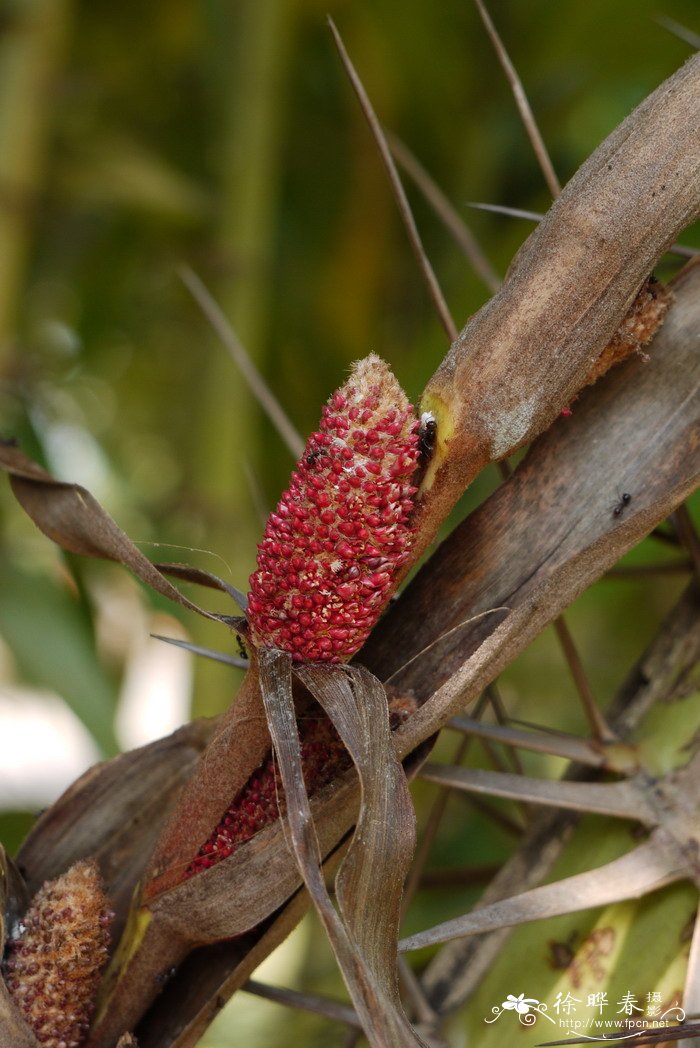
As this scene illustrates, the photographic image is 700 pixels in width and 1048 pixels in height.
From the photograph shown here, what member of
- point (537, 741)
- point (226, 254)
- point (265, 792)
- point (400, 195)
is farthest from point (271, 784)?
point (226, 254)

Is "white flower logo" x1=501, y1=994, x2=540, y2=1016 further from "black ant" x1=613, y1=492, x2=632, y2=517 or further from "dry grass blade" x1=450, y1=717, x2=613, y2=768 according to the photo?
"black ant" x1=613, y1=492, x2=632, y2=517

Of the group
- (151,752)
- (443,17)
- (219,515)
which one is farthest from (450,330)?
(443,17)

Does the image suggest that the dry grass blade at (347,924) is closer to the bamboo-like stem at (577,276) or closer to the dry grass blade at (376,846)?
the dry grass blade at (376,846)

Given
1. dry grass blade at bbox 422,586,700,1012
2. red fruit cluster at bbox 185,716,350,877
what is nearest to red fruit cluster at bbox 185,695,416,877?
red fruit cluster at bbox 185,716,350,877

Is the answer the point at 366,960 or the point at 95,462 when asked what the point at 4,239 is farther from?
the point at 366,960

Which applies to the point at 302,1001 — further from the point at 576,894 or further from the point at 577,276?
the point at 577,276

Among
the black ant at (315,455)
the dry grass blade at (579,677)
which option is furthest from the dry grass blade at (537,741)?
the black ant at (315,455)
